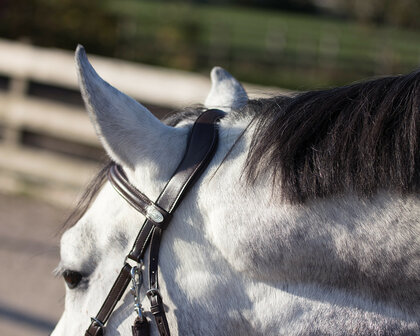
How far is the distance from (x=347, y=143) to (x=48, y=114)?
532cm

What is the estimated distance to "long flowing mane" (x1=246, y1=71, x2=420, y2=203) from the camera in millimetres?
1162

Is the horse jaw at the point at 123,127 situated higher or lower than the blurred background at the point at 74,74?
higher

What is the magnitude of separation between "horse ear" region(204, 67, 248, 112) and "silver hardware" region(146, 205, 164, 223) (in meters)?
0.43

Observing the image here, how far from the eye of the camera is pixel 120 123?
126cm

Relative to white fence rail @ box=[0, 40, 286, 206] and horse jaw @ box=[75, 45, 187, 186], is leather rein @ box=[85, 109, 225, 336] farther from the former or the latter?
white fence rail @ box=[0, 40, 286, 206]

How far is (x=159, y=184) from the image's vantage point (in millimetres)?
1319

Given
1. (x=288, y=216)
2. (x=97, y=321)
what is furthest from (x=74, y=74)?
(x=288, y=216)

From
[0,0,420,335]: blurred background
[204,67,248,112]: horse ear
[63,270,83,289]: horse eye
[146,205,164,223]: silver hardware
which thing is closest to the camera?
[146,205,164,223]: silver hardware

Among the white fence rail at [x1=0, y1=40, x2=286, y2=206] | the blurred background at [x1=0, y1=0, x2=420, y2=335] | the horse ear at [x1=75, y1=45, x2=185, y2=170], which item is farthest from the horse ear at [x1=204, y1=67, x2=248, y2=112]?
the white fence rail at [x1=0, y1=40, x2=286, y2=206]

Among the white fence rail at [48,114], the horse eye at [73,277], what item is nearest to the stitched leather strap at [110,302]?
the horse eye at [73,277]

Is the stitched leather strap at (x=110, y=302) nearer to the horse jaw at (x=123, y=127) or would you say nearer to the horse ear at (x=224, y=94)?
the horse jaw at (x=123, y=127)

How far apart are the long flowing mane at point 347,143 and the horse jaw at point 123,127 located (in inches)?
8.3

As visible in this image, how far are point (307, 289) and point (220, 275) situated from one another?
0.19 metres

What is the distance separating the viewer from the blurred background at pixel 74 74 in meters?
4.60
